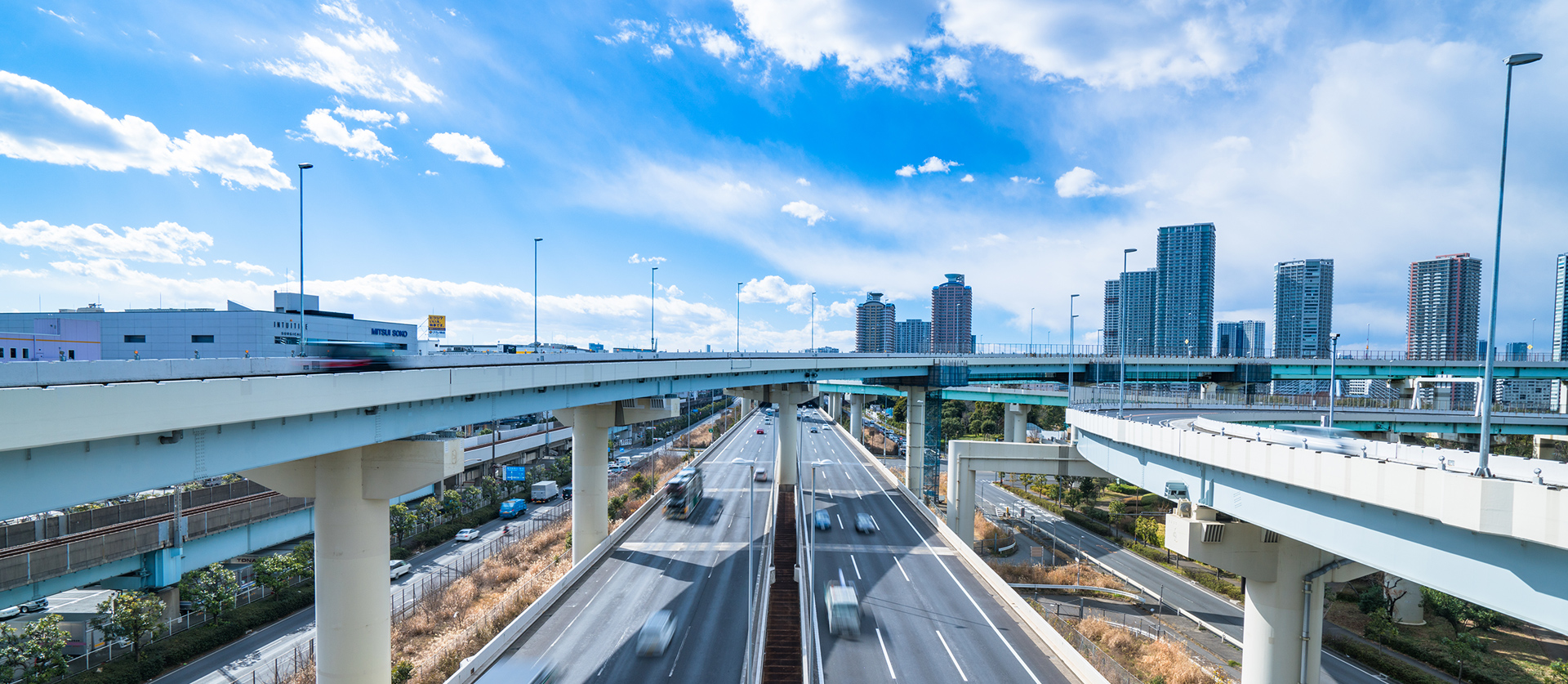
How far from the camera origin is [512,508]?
5650cm

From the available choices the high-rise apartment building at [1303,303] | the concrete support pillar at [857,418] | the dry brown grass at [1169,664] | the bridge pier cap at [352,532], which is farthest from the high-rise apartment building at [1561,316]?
the bridge pier cap at [352,532]

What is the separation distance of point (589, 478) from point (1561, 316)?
99810 mm

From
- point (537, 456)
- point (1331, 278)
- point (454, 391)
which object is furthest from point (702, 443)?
point (1331, 278)

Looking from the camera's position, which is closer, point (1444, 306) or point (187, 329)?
point (187, 329)

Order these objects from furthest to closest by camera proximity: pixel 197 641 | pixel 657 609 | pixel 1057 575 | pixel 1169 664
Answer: pixel 1057 575
pixel 197 641
pixel 1169 664
pixel 657 609

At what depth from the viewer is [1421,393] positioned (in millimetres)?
58688

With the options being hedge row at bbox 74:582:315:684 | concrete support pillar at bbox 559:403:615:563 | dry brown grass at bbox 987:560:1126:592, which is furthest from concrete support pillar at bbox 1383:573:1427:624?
hedge row at bbox 74:582:315:684

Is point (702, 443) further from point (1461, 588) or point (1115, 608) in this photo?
point (1461, 588)

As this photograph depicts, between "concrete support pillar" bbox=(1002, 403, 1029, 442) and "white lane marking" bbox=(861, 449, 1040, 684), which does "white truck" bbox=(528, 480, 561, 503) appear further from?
Answer: "concrete support pillar" bbox=(1002, 403, 1029, 442)

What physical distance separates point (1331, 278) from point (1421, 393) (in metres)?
53.1

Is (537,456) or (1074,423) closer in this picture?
(1074,423)

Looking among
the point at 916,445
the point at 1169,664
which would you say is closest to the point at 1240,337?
the point at 916,445

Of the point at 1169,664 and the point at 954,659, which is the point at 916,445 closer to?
the point at 1169,664

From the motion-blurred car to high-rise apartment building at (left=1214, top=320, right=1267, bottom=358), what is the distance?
111879mm
